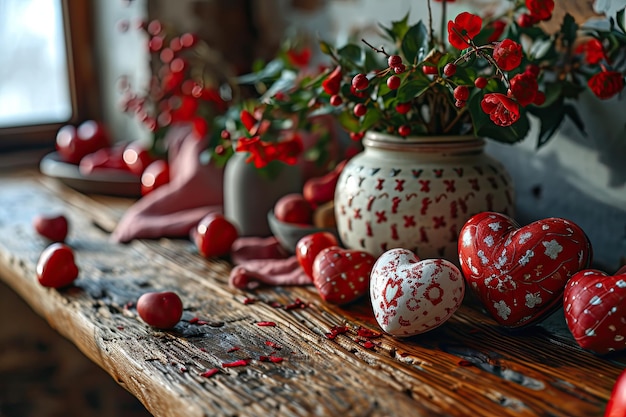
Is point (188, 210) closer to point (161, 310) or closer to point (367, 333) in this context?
point (161, 310)

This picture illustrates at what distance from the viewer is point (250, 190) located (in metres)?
1.21

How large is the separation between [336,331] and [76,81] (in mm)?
1397

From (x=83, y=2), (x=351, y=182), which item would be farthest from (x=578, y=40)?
(x=83, y=2)

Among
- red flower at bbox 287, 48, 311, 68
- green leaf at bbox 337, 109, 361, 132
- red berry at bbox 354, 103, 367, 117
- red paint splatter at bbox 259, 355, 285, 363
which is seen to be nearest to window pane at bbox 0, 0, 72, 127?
red flower at bbox 287, 48, 311, 68

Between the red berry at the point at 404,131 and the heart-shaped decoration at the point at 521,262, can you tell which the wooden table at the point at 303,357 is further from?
the red berry at the point at 404,131

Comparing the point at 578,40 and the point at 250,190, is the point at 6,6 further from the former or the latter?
the point at 578,40

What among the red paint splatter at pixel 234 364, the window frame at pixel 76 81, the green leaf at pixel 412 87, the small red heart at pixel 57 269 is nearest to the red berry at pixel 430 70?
the green leaf at pixel 412 87

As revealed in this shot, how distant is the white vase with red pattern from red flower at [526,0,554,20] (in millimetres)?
168

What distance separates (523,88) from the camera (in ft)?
2.47

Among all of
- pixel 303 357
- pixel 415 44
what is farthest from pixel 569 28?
pixel 303 357

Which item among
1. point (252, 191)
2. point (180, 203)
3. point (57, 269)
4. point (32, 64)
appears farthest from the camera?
point (32, 64)

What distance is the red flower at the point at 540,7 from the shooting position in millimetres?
856

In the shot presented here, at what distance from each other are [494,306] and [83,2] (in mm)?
1527

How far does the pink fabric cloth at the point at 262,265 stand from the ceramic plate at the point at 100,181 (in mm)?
481
